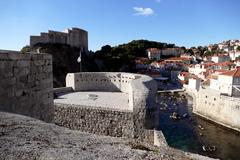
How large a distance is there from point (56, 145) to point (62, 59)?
41828 mm

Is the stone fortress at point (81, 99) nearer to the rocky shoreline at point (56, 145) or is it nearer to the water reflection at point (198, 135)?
the rocky shoreline at point (56, 145)

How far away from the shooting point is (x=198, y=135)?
20.6 meters

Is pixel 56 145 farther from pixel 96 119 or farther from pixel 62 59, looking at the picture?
pixel 62 59

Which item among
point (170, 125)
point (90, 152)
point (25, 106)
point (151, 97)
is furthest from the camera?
point (170, 125)

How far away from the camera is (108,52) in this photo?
5612 centimetres

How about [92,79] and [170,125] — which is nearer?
[92,79]

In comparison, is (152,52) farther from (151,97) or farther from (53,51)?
(151,97)

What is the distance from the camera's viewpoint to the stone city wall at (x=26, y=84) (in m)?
4.66

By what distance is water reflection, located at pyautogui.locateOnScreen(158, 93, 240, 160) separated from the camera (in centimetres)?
1743

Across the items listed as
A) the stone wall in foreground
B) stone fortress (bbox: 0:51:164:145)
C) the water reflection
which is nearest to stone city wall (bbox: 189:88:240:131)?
the water reflection

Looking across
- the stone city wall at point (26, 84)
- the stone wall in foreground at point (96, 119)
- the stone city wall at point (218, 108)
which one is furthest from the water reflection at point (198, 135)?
the stone city wall at point (26, 84)

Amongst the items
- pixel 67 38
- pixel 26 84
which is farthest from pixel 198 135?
pixel 67 38

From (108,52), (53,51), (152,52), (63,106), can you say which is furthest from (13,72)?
(152,52)

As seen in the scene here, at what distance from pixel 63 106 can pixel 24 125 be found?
1026 cm
